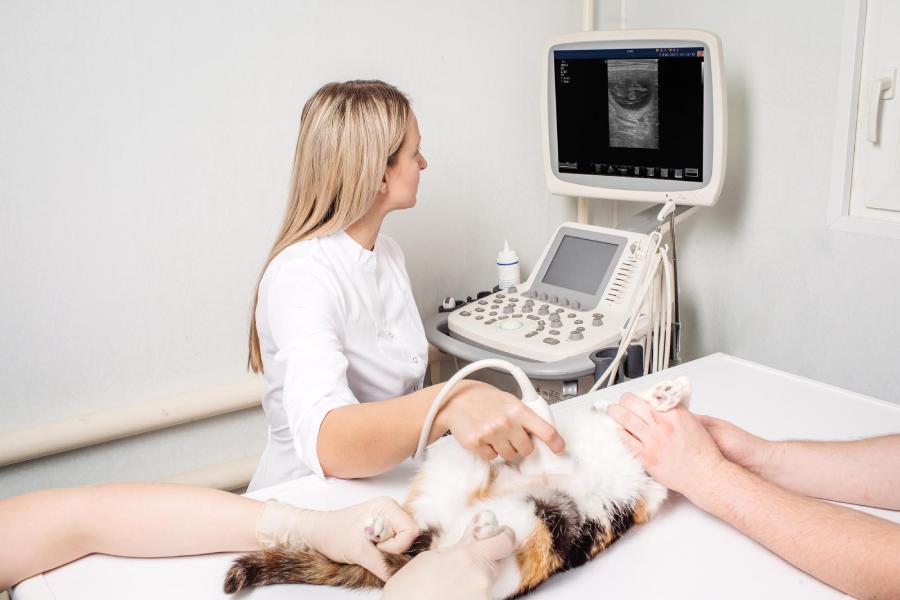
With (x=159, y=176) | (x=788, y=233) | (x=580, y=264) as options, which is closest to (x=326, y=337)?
(x=159, y=176)

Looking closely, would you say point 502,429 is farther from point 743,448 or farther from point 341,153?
point 341,153

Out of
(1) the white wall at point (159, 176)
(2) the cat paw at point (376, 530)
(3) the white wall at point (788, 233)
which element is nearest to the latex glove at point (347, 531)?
(2) the cat paw at point (376, 530)

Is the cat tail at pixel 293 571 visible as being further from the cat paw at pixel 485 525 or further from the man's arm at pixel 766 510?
the man's arm at pixel 766 510

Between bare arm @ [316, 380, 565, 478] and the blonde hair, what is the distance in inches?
17.2

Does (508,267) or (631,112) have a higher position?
(631,112)

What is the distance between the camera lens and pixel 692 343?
7.02 ft

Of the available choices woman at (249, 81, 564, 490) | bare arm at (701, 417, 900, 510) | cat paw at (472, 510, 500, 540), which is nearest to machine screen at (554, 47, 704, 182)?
woman at (249, 81, 564, 490)

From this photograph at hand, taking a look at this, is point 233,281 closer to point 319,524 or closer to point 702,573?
point 319,524

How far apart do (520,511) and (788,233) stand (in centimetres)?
134

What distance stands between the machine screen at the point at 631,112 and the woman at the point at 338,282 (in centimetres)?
64

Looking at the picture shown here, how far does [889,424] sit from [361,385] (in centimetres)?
83

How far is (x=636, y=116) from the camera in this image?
70.9 inches

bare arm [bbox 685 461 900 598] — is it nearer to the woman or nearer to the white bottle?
the woman

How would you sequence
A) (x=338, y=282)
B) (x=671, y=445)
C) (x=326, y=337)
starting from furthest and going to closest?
(x=338, y=282), (x=326, y=337), (x=671, y=445)
